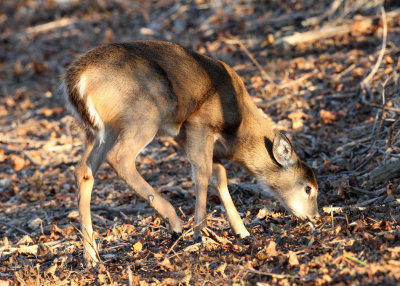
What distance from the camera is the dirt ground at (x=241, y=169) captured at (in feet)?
14.8

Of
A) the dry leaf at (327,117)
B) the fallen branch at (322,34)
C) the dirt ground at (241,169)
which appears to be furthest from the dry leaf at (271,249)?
the fallen branch at (322,34)

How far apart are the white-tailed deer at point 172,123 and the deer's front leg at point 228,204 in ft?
0.03

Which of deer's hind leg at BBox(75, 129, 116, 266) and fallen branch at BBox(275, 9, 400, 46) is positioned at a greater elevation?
deer's hind leg at BBox(75, 129, 116, 266)

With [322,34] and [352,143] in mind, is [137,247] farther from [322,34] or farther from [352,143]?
[322,34]

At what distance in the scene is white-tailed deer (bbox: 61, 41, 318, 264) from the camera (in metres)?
5.13

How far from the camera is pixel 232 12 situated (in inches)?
504

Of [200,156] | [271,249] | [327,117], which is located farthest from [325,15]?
[271,249]

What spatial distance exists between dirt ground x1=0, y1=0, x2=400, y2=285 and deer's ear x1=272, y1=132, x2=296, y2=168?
1.89 feet

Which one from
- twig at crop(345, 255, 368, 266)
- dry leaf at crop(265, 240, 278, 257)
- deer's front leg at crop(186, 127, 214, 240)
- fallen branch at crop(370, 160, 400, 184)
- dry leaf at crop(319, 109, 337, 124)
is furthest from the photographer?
dry leaf at crop(319, 109, 337, 124)

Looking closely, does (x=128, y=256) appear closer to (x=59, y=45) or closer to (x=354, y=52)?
(x=354, y=52)

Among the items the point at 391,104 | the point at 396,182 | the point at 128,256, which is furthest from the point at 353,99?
the point at 128,256

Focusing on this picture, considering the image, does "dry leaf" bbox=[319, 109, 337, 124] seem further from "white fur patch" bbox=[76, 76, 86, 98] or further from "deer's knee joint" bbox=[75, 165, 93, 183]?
"white fur patch" bbox=[76, 76, 86, 98]

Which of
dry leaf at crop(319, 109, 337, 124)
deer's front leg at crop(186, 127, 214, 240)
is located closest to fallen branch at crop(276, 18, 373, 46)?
dry leaf at crop(319, 109, 337, 124)

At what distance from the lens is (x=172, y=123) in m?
5.48
